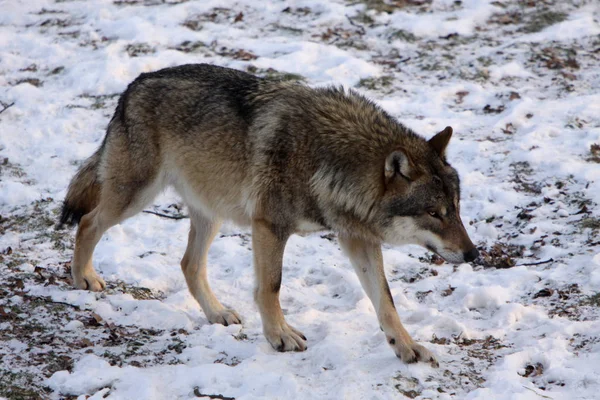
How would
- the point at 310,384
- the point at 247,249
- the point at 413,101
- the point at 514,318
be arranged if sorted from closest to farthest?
1. the point at 310,384
2. the point at 514,318
3. the point at 247,249
4. the point at 413,101

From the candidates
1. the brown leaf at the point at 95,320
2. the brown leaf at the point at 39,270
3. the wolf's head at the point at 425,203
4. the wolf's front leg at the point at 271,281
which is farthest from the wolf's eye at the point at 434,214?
the brown leaf at the point at 39,270

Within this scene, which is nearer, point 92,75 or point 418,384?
point 418,384

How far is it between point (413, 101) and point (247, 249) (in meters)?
3.38

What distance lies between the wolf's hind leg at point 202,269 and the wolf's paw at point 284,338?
61 cm

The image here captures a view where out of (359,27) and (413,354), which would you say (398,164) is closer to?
(413,354)

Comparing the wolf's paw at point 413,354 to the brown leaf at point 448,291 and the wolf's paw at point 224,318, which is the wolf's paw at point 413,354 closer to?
the brown leaf at point 448,291

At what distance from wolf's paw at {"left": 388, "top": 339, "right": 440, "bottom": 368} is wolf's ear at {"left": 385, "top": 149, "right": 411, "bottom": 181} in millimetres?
1032

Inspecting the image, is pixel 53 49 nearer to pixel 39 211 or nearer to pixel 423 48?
pixel 39 211

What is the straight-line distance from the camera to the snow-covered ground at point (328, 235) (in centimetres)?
426

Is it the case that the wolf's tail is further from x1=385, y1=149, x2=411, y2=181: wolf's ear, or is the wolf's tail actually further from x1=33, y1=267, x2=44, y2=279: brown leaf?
x1=385, y1=149, x2=411, y2=181: wolf's ear

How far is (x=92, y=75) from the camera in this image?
919cm

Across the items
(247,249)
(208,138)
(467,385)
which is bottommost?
(247,249)

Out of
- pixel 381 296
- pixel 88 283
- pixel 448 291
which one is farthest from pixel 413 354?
pixel 88 283

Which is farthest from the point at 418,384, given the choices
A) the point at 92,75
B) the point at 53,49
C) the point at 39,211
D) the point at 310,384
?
the point at 53,49
